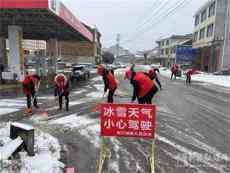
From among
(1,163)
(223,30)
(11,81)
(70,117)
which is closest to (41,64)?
(11,81)

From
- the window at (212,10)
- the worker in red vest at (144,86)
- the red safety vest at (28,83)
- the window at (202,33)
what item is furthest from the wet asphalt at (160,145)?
the window at (202,33)

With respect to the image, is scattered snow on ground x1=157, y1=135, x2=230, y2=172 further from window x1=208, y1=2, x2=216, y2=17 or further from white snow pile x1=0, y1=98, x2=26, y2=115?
window x1=208, y1=2, x2=216, y2=17

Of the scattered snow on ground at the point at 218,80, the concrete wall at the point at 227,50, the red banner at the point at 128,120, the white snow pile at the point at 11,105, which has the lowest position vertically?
the white snow pile at the point at 11,105

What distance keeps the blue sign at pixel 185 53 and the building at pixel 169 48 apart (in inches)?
634

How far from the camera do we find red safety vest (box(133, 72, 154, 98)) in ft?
20.3

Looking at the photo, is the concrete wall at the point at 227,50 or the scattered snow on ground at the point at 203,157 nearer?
the scattered snow on ground at the point at 203,157

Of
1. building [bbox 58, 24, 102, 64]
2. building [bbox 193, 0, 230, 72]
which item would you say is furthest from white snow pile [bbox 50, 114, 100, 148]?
building [bbox 58, 24, 102, 64]

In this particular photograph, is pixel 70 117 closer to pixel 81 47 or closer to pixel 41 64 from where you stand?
pixel 41 64

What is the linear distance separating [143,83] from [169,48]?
69.2 metres

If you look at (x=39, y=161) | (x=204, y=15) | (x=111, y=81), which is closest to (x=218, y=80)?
(x=111, y=81)

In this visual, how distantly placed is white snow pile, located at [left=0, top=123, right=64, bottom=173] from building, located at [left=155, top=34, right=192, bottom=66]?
203ft

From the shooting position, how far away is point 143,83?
6195mm

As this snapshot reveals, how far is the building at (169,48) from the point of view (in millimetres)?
66787

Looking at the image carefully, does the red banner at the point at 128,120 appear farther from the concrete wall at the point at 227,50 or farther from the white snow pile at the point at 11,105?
the concrete wall at the point at 227,50
